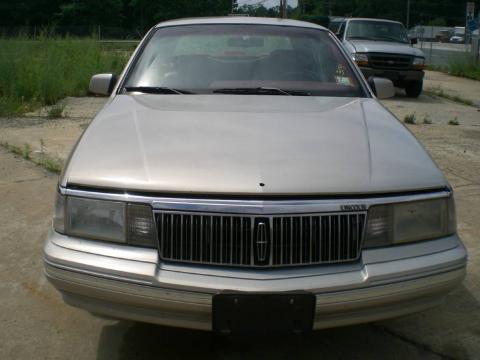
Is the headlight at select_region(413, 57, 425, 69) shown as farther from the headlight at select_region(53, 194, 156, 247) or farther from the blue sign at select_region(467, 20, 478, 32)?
the blue sign at select_region(467, 20, 478, 32)

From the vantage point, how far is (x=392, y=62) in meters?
12.9

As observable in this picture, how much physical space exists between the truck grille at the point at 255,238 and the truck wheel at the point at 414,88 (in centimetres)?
1164

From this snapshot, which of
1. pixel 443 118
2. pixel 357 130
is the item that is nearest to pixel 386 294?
pixel 357 130

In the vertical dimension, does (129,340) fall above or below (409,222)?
below

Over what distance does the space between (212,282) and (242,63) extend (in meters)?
2.00

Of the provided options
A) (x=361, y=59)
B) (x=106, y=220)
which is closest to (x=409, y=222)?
(x=106, y=220)

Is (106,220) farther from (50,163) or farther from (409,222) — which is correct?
(50,163)

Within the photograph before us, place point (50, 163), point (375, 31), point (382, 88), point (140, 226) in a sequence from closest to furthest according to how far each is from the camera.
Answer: point (140, 226), point (382, 88), point (50, 163), point (375, 31)

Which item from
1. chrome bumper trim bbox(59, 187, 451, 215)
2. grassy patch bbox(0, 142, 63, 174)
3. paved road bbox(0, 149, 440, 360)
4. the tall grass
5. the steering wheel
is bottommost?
paved road bbox(0, 149, 440, 360)

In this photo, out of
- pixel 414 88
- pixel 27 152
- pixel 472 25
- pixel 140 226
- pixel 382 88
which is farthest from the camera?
pixel 472 25

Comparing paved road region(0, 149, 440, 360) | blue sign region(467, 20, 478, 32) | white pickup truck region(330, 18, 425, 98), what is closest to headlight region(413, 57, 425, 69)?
white pickup truck region(330, 18, 425, 98)

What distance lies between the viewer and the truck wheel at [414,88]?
13164 millimetres

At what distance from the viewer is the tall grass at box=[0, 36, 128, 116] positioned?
10852 mm

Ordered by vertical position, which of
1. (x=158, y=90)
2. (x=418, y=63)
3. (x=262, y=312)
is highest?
(x=158, y=90)
